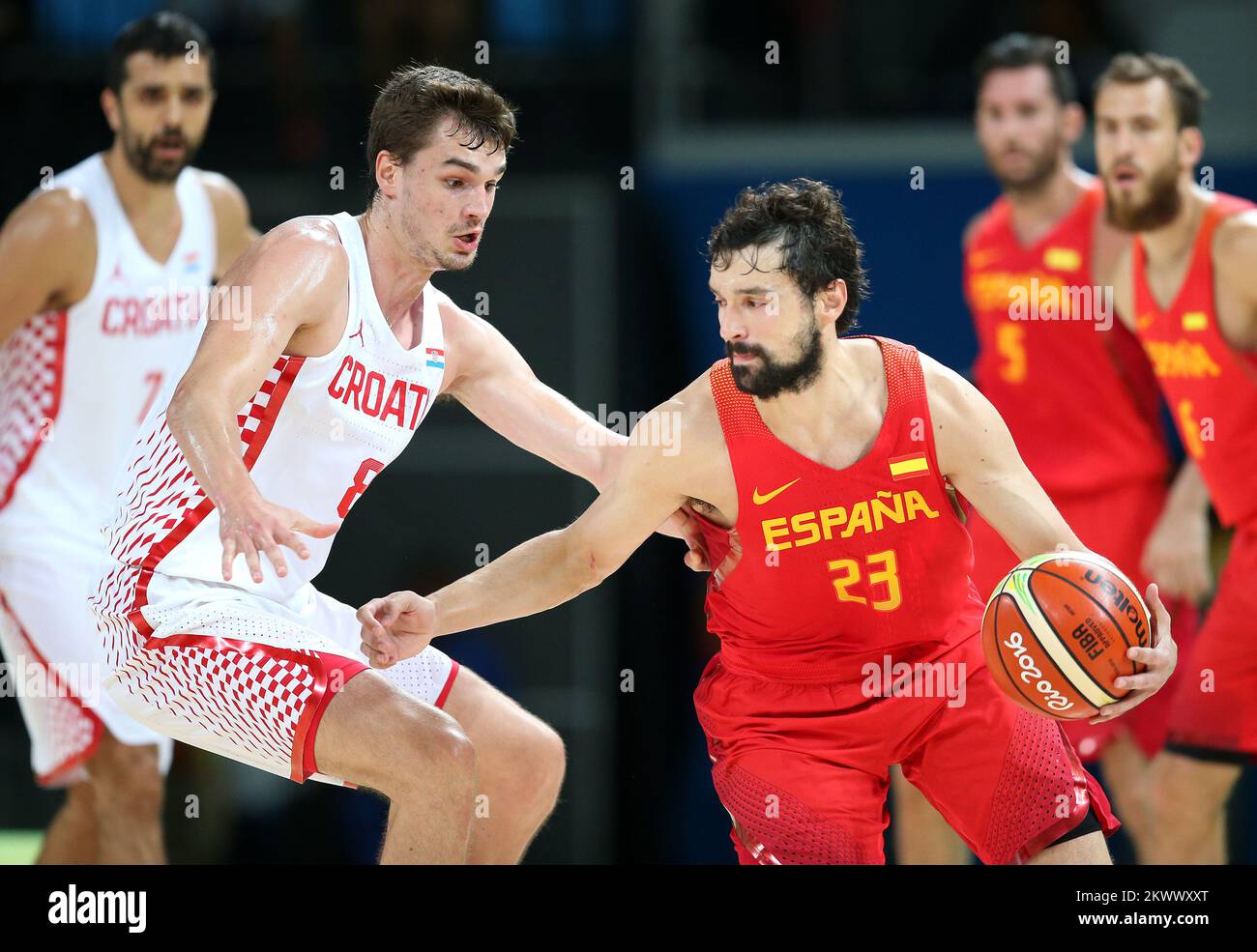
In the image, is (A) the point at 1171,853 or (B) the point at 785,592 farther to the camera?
(A) the point at 1171,853

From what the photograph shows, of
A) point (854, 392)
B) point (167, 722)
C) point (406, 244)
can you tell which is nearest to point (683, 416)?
point (854, 392)

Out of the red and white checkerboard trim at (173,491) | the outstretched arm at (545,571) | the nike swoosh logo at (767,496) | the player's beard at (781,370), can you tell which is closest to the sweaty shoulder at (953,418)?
the player's beard at (781,370)

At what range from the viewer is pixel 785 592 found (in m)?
4.51

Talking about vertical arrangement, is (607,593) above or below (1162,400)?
below

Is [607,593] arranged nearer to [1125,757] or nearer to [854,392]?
[1125,757]

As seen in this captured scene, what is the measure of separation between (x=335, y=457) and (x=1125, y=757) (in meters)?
3.84

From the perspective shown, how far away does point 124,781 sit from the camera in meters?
5.82

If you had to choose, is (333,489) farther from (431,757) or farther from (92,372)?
(92,372)

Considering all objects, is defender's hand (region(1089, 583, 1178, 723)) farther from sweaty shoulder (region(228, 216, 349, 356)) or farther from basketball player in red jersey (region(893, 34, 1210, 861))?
basketball player in red jersey (region(893, 34, 1210, 861))

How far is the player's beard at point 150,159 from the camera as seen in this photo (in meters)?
6.09

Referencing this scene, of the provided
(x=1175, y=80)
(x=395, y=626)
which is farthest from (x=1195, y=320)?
(x=395, y=626)

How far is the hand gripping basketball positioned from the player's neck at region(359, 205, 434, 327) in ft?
2.55

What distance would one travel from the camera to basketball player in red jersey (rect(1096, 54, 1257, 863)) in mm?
5914

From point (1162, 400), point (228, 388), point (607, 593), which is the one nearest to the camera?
point (228, 388)
